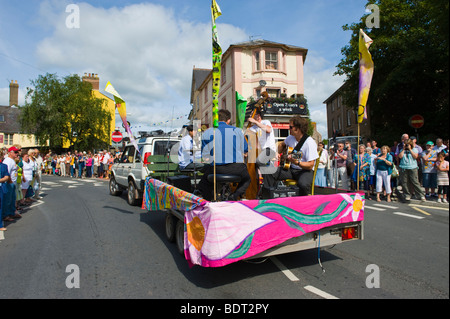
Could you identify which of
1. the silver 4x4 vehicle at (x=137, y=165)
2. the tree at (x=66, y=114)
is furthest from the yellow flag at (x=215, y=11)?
the tree at (x=66, y=114)

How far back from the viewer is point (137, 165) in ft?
27.8

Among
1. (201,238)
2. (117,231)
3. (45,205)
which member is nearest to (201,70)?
(45,205)

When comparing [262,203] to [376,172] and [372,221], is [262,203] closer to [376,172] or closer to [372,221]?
[372,221]

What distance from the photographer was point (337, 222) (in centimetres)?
365

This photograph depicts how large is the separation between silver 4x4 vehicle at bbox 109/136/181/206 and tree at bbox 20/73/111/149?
89.6 feet

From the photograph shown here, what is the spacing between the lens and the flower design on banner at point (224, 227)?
305 centimetres

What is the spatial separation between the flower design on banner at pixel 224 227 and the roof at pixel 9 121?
60.5 m

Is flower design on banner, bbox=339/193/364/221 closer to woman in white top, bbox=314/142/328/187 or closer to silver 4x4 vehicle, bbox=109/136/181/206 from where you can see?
silver 4x4 vehicle, bbox=109/136/181/206

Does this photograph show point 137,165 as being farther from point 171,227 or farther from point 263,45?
point 263,45

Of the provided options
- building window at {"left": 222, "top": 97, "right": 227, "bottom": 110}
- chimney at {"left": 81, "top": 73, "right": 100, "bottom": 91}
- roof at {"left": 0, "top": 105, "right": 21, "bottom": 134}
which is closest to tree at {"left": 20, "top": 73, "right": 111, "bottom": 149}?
chimney at {"left": 81, "top": 73, "right": 100, "bottom": 91}

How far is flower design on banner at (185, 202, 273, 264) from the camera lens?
3.05 m

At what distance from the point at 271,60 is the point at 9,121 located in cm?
5118

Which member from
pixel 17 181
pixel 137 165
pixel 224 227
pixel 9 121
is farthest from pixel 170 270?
pixel 9 121
